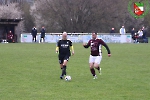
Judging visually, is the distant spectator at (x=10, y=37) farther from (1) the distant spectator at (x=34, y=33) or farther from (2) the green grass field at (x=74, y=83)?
(2) the green grass field at (x=74, y=83)

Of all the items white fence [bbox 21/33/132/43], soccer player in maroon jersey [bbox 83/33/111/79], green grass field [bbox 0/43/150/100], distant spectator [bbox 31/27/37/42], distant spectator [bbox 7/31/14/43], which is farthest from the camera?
white fence [bbox 21/33/132/43]

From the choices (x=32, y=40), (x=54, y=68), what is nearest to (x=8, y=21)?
(x=32, y=40)

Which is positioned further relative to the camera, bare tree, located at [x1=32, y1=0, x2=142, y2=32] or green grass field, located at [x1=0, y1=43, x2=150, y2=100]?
bare tree, located at [x1=32, y1=0, x2=142, y2=32]

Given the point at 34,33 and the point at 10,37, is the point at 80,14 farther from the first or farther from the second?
the point at 10,37

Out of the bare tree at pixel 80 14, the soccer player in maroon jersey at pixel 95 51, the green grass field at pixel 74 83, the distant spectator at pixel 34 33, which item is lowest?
the green grass field at pixel 74 83

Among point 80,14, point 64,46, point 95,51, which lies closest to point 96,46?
point 95,51

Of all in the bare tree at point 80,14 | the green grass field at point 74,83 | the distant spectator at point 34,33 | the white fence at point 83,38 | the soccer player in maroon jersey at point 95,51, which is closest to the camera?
the green grass field at point 74,83

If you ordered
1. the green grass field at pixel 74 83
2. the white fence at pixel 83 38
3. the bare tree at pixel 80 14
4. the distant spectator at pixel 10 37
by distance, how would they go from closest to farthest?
the green grass field at pixel 74 83 → the distant spectator at pixel 10 37 → the white fence at pixel 83 38 → the bare tree at pixel 80 14

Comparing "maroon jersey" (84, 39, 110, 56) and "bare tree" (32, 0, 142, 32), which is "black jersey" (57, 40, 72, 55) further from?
"bare tree" (32, 0, 142, 32)

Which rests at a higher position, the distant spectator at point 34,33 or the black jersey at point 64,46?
the distant spectator at point 34,33

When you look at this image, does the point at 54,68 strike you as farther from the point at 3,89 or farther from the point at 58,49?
the point at 3,89

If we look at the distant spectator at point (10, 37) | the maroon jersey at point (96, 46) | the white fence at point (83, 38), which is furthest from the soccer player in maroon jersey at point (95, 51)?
the white fence at point (83, 38)

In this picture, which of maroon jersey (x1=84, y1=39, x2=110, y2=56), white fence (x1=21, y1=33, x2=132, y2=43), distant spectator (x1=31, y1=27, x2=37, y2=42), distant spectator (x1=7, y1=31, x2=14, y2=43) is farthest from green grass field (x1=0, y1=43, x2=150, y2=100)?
white fence (x1=21, y1=33, x2=132, y2=43)

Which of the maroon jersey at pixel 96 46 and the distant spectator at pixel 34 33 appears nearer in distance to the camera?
the maroon jersey at pixel 96 46
